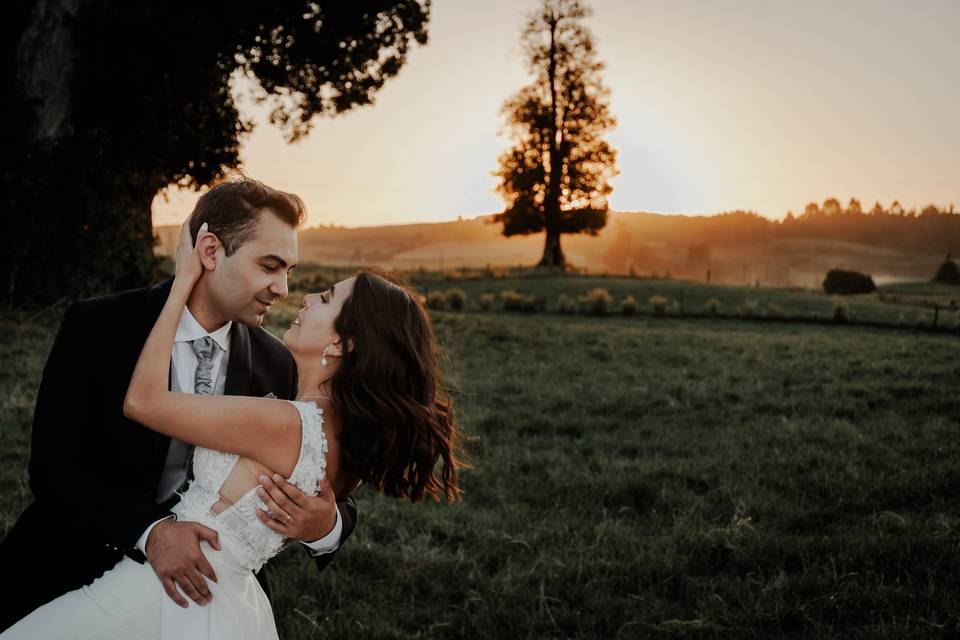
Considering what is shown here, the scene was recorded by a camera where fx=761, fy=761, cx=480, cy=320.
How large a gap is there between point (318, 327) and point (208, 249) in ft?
1.76

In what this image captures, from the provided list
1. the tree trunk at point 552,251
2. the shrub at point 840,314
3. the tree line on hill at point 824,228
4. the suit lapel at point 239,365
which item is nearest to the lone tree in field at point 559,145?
the tree trunk at point 552,251

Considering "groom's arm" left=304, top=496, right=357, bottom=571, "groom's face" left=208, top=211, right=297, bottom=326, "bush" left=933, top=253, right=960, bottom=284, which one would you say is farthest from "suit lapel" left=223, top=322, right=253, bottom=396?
"bush" left=933, top=253, right=960, bottom=284

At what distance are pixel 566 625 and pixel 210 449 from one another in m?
2.88

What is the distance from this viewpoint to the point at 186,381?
3168 mm

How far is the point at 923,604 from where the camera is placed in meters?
4.61

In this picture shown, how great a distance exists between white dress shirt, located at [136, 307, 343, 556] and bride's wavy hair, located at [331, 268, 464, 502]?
31 cm

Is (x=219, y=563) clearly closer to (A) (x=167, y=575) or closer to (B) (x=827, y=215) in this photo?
(A) (x=167, y=575)

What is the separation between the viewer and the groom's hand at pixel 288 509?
8.93 feet

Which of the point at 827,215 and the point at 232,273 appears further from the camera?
the point at 827,215

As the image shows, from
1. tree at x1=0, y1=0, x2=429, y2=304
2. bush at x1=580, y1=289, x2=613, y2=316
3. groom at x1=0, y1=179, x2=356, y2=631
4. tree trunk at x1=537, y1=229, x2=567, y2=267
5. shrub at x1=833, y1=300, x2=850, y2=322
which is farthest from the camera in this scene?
tree trunk at x1=537, y1=229, x2=567, y2=267

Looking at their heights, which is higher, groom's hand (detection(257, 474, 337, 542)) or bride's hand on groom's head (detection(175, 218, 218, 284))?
bride's hand on groom's head (detection(175, 218, 218, 284))

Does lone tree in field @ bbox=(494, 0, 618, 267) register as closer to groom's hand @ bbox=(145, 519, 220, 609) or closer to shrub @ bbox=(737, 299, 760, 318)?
shrub @ bbox=(737, 299, 760, 318)

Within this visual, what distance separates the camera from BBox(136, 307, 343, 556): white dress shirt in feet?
10.2

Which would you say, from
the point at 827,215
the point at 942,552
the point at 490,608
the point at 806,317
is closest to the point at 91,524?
the point at 490,608
